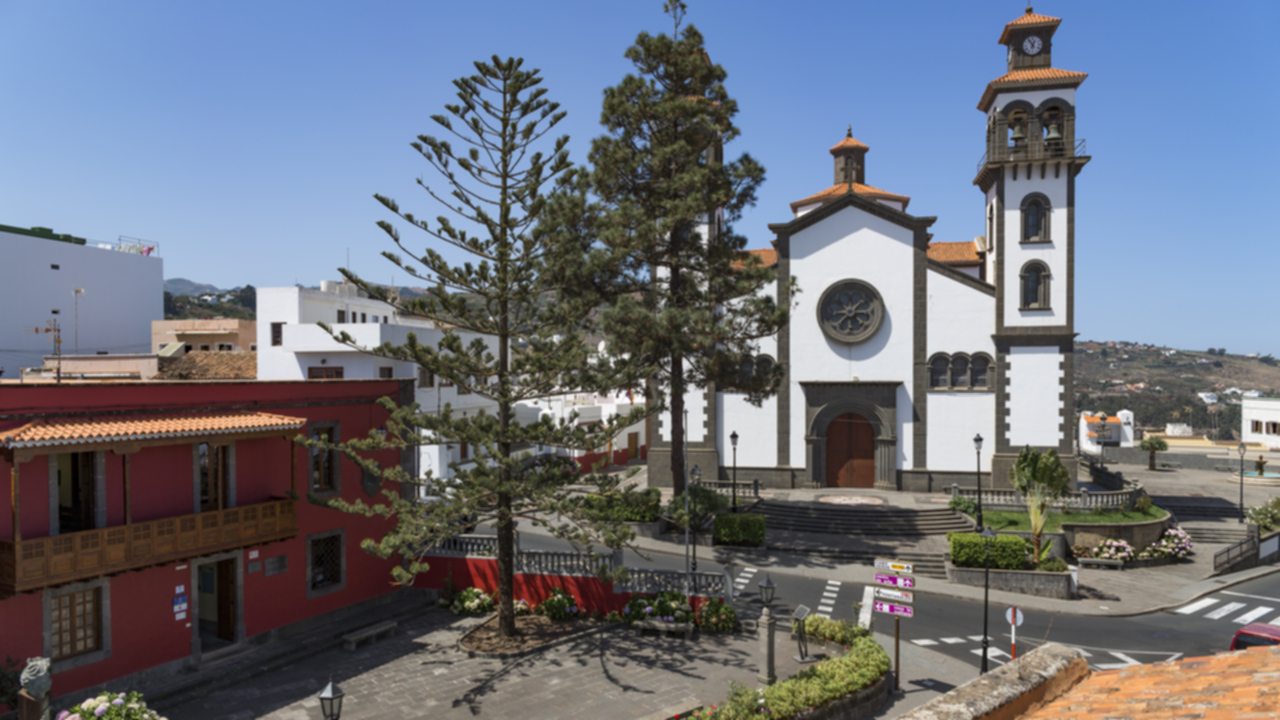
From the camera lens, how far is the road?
60.6 ft

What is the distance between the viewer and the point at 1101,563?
86.3 ft

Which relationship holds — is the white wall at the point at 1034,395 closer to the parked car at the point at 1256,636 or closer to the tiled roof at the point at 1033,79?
the tiled roof at the point at 1033,79

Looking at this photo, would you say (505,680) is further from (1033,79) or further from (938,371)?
(1033,79)

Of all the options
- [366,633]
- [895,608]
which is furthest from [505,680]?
[895,608]

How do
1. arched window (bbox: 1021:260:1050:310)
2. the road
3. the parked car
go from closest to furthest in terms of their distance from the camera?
the parked car → the road → arched window (bbox: 1021:260:1050:310)

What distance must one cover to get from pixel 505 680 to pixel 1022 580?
656 inches

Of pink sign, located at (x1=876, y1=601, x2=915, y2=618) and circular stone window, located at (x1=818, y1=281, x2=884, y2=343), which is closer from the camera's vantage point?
pink sign, located at (x1=876, y1=601, x2=915, y2=618)

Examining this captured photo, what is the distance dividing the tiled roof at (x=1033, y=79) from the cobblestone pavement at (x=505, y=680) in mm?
25880

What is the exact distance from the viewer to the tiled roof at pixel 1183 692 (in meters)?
4.53

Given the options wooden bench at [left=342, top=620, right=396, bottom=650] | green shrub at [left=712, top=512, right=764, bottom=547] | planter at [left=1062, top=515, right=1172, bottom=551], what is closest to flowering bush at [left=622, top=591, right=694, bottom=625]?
wooden bench at [left=342, top=620, right=396, bottom=650]

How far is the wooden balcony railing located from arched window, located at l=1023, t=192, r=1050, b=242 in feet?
98.9

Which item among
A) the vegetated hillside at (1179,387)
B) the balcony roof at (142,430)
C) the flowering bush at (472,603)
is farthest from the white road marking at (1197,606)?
the vegetated hillside at (1179,387)

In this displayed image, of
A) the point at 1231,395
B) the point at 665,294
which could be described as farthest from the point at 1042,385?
the point at 1231,395

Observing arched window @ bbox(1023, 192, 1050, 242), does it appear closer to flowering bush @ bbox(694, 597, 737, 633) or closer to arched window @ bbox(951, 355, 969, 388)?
arched window @ bbox(951, 355, 969, 388)
